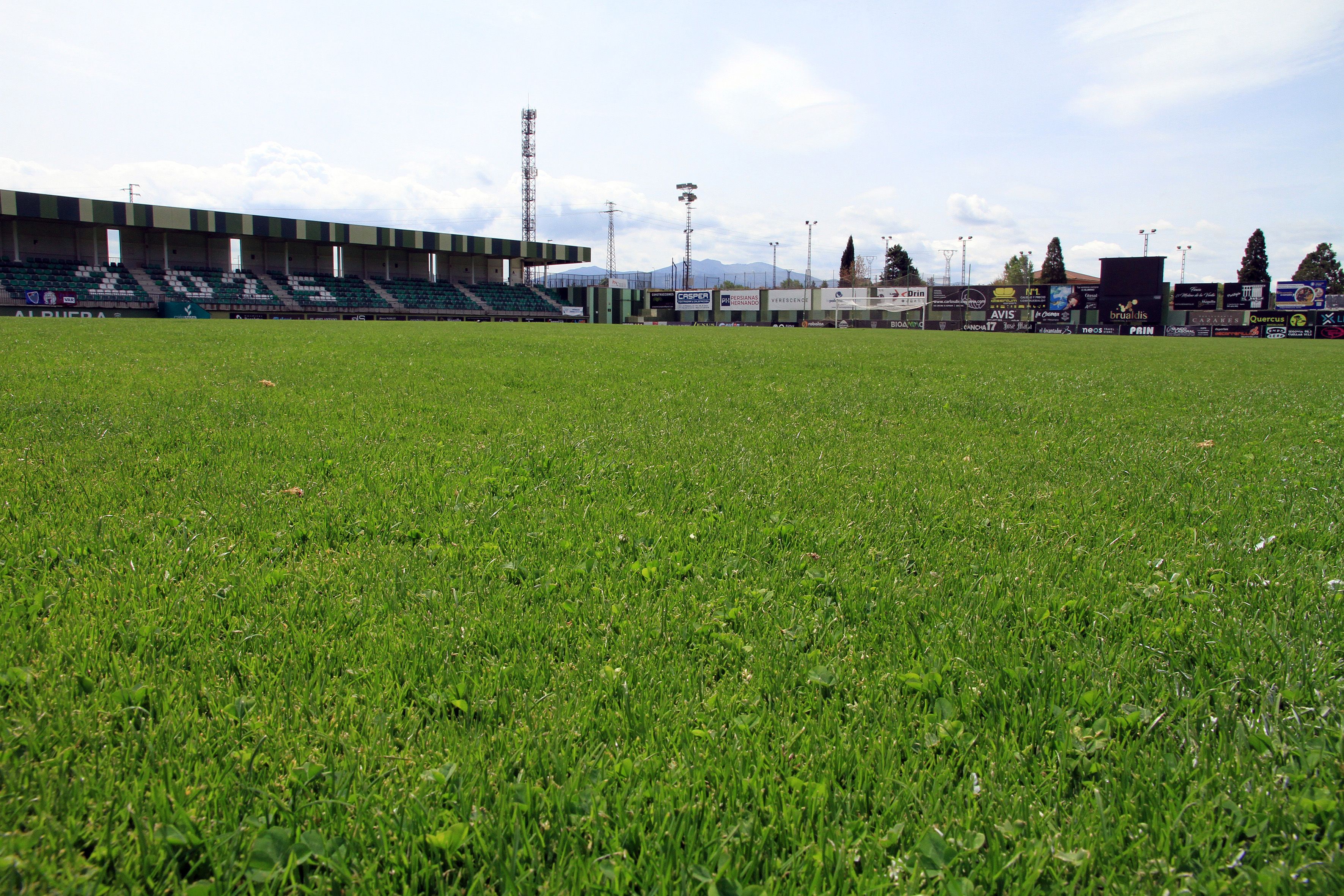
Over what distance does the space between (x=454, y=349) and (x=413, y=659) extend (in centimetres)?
1288

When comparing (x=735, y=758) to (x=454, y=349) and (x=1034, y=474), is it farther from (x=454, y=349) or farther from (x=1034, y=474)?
(x=454, y=349)

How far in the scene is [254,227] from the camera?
52781 mm

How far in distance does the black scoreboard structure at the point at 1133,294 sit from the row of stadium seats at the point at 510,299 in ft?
156

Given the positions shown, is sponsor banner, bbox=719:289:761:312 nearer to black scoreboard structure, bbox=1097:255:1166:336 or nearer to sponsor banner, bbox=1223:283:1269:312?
black scoreboard structure, bbox=1097:255:1166:336

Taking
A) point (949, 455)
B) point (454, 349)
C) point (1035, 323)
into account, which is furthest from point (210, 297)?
point (1035, 323)

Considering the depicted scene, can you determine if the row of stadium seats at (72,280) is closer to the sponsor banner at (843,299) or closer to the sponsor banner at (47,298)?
the sponsor banner at (47,298)

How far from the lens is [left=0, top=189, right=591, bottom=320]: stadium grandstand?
4475 centimetres

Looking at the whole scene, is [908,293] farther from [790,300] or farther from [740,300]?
[740,300]

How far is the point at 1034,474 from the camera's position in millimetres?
4949

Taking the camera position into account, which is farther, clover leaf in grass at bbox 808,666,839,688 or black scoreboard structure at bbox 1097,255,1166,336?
black scoreboard structure at bbox 1097,255,1166,336

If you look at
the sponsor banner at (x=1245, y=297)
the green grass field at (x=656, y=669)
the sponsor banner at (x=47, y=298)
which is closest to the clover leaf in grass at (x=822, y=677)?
the green grass field at (x=656, y=669)

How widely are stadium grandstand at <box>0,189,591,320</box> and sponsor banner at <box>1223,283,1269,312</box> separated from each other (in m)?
54.3

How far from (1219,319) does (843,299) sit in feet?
99.5

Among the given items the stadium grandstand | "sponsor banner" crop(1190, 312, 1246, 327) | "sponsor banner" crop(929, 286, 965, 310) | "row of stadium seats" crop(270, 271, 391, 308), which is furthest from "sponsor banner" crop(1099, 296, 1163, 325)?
"row of stadium seats" crop(270, 271, 391, 308)
